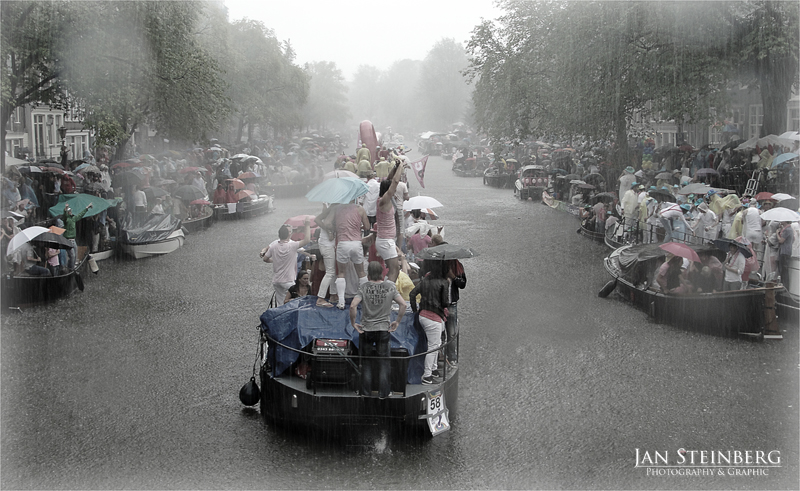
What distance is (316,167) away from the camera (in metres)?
43.2

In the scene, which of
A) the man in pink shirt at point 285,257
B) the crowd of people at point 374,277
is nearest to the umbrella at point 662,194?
the crowd of people at point 374,277

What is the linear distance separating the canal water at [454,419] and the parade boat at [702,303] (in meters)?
0.28

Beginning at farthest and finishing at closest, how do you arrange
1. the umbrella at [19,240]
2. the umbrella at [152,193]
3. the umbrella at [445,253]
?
the umbrella at [152,193] → the umbrella at [19,240] → the umbrella at [445,253]

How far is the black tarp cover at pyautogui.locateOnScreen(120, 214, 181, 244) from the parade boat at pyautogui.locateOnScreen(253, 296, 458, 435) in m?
12.1

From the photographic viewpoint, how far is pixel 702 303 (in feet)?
43.4

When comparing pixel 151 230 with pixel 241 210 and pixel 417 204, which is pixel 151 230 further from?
pixel 417 204

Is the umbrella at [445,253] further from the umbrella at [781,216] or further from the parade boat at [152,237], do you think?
the parade boat at [152,237]

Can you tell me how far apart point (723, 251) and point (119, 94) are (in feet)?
60.2

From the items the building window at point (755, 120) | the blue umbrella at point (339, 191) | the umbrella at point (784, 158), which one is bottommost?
the blue umbrella at point (339, 191)

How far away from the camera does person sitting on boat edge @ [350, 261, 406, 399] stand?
340 inches

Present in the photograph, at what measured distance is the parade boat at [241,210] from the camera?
1113 inches

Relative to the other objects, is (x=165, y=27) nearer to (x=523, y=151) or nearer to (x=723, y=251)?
(x=723, y=251)

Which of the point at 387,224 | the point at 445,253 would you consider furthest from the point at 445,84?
the point at 445,253

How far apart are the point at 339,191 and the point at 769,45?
19.9m
